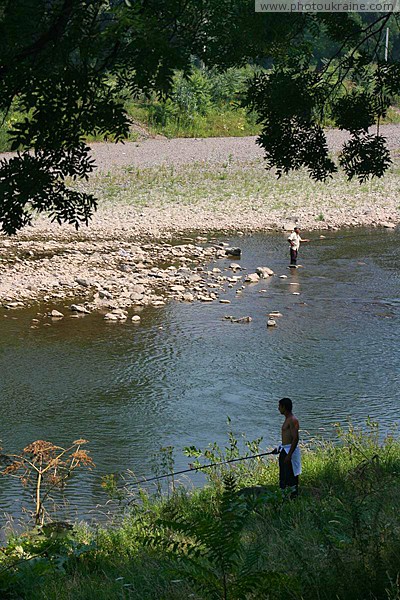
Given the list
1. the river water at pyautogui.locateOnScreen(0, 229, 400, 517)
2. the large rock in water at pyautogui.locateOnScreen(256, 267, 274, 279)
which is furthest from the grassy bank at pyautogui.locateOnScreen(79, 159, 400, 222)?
the river water at pyautogui.locateOnScreen(0, 229, 400, 517)

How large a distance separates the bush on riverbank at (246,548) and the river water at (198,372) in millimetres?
2492

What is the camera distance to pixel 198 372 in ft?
54.9

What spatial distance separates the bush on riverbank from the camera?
226 inches

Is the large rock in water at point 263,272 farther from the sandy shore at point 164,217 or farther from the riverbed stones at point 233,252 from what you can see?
the riverbed stones at point 233,252

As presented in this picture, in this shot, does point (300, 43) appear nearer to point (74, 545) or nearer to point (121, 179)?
point (74, 545)

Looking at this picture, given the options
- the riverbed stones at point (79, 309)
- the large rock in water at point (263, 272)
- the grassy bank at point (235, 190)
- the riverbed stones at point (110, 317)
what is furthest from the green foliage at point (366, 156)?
the grassy bank at point (235, 190)

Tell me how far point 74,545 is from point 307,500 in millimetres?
2287

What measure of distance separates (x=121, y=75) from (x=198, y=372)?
976cm

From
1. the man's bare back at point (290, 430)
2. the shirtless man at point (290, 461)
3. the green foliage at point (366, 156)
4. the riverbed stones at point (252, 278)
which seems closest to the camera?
the green foliage at point (366, 156)

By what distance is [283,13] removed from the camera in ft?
30.0

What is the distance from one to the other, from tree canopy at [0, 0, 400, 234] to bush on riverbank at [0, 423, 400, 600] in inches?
107

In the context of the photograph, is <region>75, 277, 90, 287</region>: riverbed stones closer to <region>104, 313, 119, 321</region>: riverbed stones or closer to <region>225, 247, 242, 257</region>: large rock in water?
<region>104, 313, 119, 321</region>: riverbed stones

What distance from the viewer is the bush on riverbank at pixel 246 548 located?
575 cm

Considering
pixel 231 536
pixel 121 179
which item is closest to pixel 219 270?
pixel 121 179
